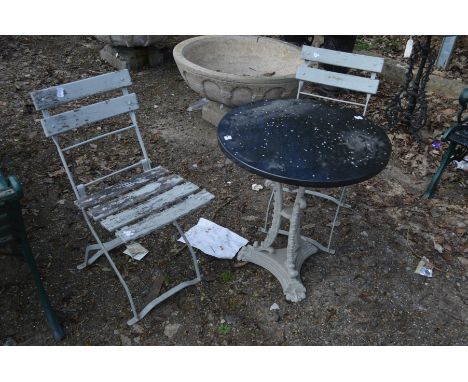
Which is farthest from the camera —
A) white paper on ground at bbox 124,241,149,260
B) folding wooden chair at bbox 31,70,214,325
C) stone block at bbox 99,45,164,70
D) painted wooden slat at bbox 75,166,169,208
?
stone block at bbox 99,45,164,70

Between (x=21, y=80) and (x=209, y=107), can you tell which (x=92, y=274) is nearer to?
(x=209, y=107)

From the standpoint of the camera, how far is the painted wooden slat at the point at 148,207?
8.13 ft

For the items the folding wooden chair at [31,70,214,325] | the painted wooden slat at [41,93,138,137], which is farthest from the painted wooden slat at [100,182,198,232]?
the painted wooden slat at [41,93,138,137]

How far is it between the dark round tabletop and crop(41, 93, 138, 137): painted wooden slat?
32.1 inches

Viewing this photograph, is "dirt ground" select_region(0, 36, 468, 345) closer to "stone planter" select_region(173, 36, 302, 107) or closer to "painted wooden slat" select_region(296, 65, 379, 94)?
"stone planter" select_region(173, 36, 302, 107)

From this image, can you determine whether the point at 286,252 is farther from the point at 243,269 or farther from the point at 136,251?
the point at 136,251

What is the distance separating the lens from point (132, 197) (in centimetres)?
273

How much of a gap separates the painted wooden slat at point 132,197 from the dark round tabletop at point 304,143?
0.60m

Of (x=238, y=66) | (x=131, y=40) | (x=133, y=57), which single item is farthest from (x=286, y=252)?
(x=133, y=57)

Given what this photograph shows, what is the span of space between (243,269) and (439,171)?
2277 millimetres

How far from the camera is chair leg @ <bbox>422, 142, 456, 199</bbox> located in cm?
372

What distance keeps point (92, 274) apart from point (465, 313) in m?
2.93

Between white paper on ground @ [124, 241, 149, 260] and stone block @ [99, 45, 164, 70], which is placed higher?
stone block @ [99, 45, 164, 70]

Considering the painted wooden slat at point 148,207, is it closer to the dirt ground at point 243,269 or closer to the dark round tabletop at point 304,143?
the dark round tabletop at point 304,143
